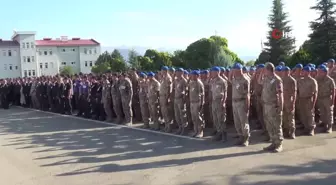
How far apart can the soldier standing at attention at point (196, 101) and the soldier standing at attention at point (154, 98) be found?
1.94 m

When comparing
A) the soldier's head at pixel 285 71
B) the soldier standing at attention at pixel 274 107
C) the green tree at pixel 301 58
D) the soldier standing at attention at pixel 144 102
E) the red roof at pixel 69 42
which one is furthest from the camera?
the red roof at pixel 69 42

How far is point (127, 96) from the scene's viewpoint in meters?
14.6

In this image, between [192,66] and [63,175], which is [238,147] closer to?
[63,175]

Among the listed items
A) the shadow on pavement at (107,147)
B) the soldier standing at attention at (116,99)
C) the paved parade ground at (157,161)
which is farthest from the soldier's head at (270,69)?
the soldier standing at attention at (116,99)

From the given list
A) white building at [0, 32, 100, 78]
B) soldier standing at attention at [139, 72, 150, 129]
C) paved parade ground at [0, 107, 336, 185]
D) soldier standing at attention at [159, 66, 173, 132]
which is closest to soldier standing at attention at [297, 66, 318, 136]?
paved parade ground at [0, 107, 336, 185]

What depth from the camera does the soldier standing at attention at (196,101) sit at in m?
11.1

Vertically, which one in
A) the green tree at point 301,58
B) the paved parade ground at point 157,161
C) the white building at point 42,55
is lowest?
the paved parade ground at point 157,161

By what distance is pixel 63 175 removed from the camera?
794 centimetres

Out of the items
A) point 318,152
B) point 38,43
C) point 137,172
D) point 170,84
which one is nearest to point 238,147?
point 318,152

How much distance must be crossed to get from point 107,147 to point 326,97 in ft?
20.2

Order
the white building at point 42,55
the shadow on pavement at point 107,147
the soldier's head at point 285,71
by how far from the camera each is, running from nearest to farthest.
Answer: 1. the shadow on pavement at point 107,147
2. the soldier's head at point 285,71
3. the white building at point 42,55

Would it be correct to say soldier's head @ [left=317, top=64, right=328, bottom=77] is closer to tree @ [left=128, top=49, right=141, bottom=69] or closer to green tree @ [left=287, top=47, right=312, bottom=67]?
green tree @ [left=287, top=47, right=312, bottom=67]

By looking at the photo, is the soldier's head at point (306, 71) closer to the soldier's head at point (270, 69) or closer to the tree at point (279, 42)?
the soldier's head at point (270, 69)

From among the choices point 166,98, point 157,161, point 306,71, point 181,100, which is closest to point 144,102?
point 166,98
